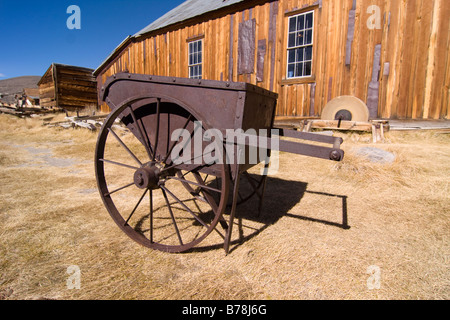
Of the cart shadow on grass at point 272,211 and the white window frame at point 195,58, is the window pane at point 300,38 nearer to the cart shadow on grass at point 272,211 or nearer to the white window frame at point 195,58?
the white window frame at point 195,58

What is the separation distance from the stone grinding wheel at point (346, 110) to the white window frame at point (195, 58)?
5.33 metres

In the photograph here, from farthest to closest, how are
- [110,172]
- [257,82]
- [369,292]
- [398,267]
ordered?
1. [257,82]
2. [110,172]
3. [398,267]
4. [369,292]

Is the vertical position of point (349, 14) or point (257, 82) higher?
point (349, 14)

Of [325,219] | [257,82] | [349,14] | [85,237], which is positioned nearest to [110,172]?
[85,237]

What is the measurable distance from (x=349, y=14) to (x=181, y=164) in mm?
6863

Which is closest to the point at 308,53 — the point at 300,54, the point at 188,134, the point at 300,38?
the point at 300,54

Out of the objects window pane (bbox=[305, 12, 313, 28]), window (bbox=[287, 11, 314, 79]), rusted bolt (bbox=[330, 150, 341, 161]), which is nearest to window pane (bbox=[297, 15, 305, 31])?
window (bbox=[287, 11, 314, 79])

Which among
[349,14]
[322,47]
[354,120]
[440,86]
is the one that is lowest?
[354,120]

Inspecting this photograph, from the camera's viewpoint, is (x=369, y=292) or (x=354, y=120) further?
(x=354, y=120)

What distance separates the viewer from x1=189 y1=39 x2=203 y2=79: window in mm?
9781

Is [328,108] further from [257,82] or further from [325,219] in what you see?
[325,219]

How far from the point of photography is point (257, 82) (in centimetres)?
834

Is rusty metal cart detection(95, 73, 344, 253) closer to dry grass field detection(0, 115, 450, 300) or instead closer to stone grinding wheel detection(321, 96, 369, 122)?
dry grass field detection(0, 115, 450, 300)

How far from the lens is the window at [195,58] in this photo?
9781 mm
